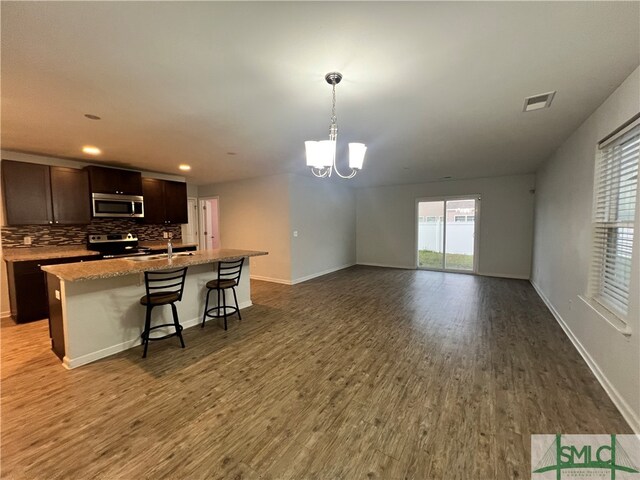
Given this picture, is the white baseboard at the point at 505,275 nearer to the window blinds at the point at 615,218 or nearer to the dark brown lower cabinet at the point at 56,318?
the window blinds at the point at 615,218

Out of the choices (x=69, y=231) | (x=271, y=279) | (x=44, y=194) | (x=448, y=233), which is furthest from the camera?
(x=448, y=233)

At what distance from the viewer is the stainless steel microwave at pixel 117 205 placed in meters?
4.57

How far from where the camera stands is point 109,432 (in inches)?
71.4

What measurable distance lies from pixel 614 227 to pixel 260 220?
5578 mm

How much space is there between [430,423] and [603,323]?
1841 millimetres

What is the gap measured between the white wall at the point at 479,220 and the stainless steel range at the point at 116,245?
5.84 metres

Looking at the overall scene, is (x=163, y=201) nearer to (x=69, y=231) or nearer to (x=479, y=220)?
(x=69, y=231)

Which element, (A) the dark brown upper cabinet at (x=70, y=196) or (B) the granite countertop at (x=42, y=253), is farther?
(A) the dark brown upper cabinet at (x=70, y=196)

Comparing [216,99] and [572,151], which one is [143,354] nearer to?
[216,99]

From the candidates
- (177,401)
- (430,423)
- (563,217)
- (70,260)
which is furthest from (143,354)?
(563,217)

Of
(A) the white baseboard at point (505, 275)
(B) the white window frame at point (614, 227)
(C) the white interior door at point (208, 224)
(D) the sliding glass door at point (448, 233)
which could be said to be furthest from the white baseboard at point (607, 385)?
(C) the white interior door at point (208, 224)

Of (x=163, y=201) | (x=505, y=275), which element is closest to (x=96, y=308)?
(x=163, y=201)

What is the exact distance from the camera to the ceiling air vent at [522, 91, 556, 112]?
7.78ft

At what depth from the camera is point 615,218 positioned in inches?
95.0
